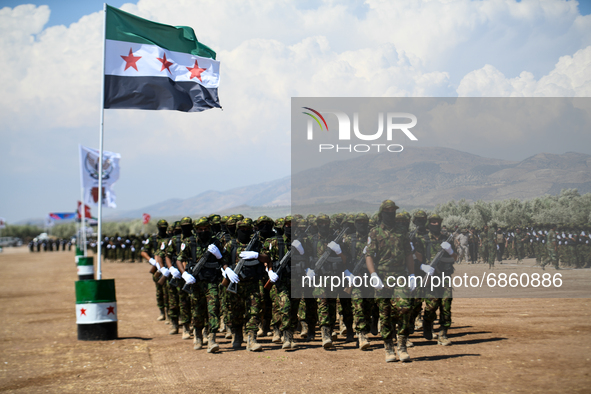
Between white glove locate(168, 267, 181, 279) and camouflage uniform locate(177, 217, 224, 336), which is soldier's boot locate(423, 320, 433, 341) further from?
white glove locate(168, 267, 181, 279)

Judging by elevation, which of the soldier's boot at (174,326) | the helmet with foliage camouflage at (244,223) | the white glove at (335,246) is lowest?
the soldier's boot at (174,326)

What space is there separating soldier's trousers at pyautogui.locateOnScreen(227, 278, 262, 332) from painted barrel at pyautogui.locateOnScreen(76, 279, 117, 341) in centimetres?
248

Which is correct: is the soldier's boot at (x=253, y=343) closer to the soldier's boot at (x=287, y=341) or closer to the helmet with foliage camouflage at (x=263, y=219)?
the soldier's boot at (x=287, y=341)

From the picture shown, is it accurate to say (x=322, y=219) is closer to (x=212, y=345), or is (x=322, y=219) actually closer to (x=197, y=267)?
(x=197, y=267)

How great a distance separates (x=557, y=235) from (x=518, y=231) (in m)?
1.96

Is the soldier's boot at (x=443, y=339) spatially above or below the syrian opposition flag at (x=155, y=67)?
below

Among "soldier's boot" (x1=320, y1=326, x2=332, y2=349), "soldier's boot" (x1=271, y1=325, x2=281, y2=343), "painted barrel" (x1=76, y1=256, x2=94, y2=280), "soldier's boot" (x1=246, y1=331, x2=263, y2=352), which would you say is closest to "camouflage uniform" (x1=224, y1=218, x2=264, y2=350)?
"soldier's boot" (x1=246, y1=331, x2=263, y2=352)

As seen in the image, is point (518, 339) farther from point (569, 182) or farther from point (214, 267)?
point (214, 267)

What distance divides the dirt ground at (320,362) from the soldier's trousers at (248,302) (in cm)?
52

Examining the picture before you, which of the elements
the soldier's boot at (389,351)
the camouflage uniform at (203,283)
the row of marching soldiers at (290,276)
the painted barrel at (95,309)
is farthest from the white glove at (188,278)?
the soldier's boot at (389,351)

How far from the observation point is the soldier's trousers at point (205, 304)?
842 cm

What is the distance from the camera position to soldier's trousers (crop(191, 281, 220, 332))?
842cm

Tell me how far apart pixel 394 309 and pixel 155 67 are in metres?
7.02

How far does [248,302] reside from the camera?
8.40 meters
